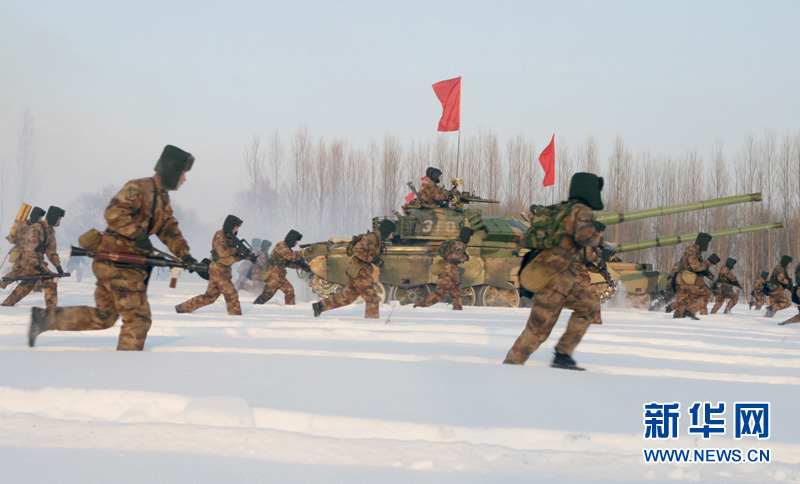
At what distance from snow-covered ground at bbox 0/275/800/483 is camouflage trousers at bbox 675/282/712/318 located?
7.63 meters

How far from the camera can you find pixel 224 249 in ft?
36.0

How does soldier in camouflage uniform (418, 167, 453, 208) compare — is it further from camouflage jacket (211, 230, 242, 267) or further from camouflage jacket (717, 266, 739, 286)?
camouflage jacket (211, 230, 242, 267)

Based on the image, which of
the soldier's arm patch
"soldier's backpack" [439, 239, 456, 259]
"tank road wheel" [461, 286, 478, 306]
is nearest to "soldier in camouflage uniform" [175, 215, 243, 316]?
"soldier's backpack" [439, 239, 456, 259]

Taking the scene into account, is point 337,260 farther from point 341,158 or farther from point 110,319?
point 341,158

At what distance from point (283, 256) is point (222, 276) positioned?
3.22 metres

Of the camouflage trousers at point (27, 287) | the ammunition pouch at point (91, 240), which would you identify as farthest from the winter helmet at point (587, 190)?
the camouflage trousers at point (27, 287)

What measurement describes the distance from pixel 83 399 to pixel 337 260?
1428 centimetres

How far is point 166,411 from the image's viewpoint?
3.51 meters

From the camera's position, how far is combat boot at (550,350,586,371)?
534 cm

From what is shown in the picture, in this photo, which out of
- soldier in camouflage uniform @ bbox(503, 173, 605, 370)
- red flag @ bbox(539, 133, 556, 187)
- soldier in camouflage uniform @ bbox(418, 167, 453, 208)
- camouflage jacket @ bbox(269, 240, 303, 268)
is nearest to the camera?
soldier in camouflage uniform @ bbox(503, 173, 605, 370)

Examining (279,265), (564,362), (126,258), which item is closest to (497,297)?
(279,265)

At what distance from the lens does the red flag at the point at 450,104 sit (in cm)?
2136

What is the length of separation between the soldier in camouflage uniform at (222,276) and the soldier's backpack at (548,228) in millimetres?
6050

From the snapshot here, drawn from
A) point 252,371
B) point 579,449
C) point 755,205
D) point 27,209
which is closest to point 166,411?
point 252,371
